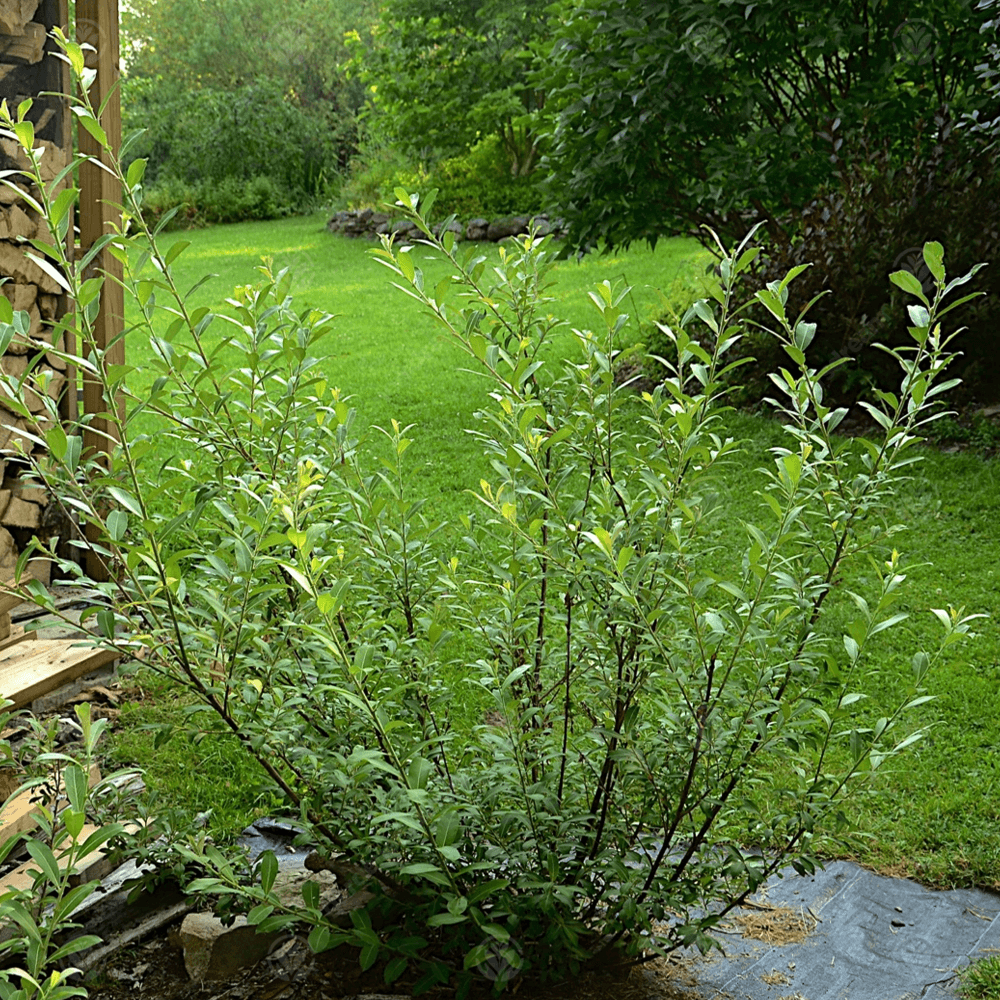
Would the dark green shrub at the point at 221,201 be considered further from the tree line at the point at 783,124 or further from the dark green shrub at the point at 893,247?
the dark green shrub at the point at 893,247

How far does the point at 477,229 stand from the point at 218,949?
12673 millimetres

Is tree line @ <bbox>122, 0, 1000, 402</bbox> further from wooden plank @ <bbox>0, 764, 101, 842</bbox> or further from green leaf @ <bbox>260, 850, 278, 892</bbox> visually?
green leaf @ <bbox>260, 850, 278, 892</bbox>

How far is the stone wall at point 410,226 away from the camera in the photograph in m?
13.9

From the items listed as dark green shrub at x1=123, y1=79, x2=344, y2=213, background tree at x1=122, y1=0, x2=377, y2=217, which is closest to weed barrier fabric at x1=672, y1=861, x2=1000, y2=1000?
background tree at x1=122, y1=0, x2=377, y2=217

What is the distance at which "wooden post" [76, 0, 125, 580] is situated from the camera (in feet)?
12.7

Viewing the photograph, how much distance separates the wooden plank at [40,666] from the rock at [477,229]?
1139cm

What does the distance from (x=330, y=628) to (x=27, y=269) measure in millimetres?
2893

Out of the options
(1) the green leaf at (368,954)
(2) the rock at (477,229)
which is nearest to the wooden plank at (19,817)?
(1) the green leaf at (368,954)

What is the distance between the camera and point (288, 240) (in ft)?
50.2

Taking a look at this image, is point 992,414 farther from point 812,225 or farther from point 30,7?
point 30,7

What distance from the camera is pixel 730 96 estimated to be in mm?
7113

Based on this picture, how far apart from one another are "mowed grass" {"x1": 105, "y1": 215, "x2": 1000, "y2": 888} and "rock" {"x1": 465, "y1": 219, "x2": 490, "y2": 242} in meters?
2.90

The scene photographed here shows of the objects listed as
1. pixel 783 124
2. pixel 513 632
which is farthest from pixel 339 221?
pixel 513 632

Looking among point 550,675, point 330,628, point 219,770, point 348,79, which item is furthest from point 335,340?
point 348,79
